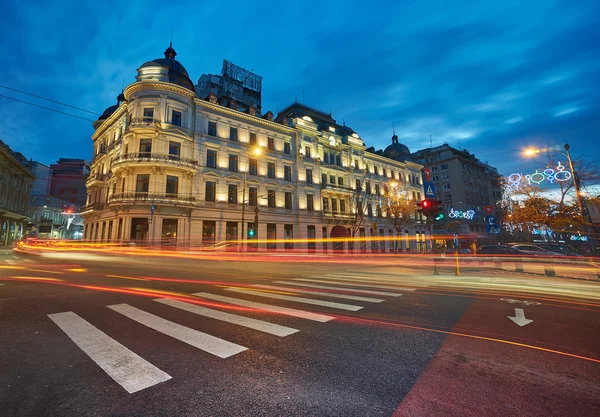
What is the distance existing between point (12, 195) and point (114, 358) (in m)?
70.9

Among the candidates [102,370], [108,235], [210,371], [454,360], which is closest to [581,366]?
[454,360]

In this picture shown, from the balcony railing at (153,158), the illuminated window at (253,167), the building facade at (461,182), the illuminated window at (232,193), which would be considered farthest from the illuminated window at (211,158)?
the building facade at (461,182)

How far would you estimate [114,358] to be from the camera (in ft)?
10.8

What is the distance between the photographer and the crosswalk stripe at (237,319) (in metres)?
4.37

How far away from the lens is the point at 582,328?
4676 millimetres

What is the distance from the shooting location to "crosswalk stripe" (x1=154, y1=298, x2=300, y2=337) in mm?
4367

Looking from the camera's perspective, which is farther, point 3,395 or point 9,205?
point 9,205

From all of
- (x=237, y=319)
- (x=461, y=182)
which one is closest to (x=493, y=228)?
(x=237, y=319)

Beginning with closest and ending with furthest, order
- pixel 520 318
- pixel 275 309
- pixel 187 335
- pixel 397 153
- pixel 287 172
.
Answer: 1. pixel 187 335
2. pixel 520 318
3. pixel 275 309
4. pixel 287 172
5. pixel 397 153

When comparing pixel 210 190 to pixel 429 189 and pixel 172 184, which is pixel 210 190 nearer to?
pixel 172 184

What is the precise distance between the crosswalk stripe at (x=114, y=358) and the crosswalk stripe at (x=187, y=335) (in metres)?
0.65

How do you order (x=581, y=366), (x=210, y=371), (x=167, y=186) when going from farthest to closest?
(x=167, y=186) < (x=581, y=366) < (x=210, y=371)

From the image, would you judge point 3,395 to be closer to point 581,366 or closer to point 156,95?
point 581,366

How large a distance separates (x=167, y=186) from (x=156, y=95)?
926 cm
